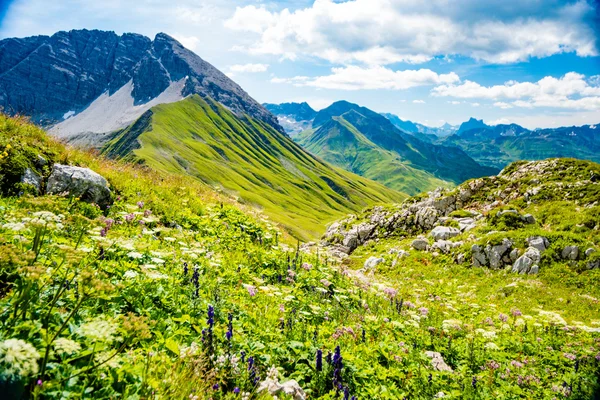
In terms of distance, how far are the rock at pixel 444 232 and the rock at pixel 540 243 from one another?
Result: 18.2 feet

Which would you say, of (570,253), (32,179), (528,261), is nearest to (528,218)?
(570,253)

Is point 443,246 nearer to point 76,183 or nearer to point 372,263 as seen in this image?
point 372,263

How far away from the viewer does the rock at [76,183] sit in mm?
10209

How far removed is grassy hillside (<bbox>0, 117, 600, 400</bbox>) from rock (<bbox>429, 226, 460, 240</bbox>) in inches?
256

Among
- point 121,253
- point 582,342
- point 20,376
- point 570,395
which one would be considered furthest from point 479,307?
point 20,376

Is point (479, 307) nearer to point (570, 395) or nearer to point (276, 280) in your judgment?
point (570, 395)

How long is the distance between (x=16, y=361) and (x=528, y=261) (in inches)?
903

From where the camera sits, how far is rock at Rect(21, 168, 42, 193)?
9649 mm

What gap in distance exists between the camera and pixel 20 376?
2580 millimetres

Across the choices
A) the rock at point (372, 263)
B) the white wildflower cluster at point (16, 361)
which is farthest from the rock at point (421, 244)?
the white wildflower cluster at point (16, 361)

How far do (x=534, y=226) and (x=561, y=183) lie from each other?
20.2 ft

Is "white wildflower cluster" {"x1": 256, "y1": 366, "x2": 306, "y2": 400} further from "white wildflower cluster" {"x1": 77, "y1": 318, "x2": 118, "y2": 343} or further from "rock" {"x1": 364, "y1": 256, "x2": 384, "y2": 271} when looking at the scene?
"rock" {"x1": 364, "y1": 256, "x2": 384, "y2": 271}

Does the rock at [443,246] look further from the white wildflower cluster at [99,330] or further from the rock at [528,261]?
the white wildflower cluster at [99,330]

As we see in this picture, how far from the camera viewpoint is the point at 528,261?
62.0ft
